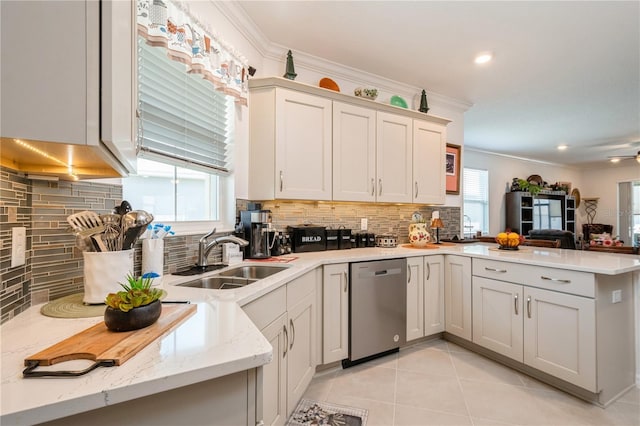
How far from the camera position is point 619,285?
1.95 meters

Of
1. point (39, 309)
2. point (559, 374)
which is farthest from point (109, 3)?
point (559, 374)

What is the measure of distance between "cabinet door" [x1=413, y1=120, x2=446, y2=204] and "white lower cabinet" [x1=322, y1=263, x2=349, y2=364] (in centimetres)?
135

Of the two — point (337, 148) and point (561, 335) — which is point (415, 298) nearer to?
point (561, 335)

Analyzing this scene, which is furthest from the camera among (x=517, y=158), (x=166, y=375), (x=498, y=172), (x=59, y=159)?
(x=517, y=158)

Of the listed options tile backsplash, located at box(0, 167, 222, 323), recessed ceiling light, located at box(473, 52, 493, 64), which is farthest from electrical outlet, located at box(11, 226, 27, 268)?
recessed ceiling light, located at box(473, 52, 493, 64)

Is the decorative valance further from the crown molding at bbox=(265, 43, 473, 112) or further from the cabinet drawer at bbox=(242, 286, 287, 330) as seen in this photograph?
the cabinet drawer at bbox=(242, 286, 287, 330)

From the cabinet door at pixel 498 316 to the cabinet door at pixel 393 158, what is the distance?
107 centimetres

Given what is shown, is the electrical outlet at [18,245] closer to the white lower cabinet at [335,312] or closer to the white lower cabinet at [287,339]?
the white lower cabinet at [287,339]

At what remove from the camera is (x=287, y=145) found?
234 cm

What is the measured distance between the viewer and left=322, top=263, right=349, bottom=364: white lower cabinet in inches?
84.3

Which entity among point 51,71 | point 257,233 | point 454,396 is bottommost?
point 454,396

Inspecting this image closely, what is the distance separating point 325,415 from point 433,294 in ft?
4.96

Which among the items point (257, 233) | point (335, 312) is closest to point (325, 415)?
point (335, 312)

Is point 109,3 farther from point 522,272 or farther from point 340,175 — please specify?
point 522,272
